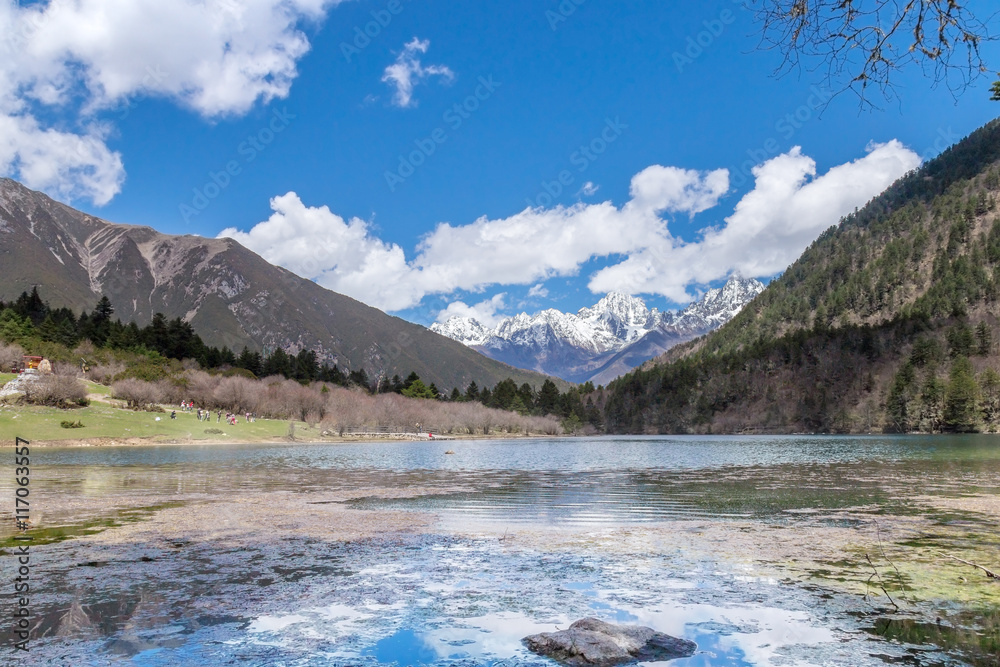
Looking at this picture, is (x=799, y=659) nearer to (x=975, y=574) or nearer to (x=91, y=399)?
(x=975, y=574)

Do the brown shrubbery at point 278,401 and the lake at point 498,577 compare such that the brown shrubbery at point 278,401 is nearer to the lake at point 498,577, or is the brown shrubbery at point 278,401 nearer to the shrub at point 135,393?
the shrub at point 135,393

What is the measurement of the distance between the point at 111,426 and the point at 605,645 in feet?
347

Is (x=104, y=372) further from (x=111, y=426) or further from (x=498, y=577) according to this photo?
(x=498, y=577)

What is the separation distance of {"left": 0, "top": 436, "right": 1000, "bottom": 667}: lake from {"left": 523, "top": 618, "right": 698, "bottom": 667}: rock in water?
1.07 ft

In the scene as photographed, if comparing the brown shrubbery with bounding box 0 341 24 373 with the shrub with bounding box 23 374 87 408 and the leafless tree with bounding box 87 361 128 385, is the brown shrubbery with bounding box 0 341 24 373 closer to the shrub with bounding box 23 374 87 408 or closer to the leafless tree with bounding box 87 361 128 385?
the leafless tree with bounding box 87 361 128 385

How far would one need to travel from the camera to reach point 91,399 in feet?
371

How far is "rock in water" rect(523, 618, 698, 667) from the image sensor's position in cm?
957

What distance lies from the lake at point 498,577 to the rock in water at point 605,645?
12.8 inches

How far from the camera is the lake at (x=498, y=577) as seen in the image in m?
10.3

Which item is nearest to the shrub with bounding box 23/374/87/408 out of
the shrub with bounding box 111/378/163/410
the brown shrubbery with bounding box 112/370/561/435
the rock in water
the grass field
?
the grass field

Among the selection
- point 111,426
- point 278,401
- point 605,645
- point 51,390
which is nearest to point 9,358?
point 51,390

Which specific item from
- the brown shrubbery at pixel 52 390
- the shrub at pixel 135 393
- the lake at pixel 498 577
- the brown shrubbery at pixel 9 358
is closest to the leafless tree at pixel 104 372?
the shrub at pixel 135 393

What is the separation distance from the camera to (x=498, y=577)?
50.4 feet

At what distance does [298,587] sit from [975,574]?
15432 millimetres
